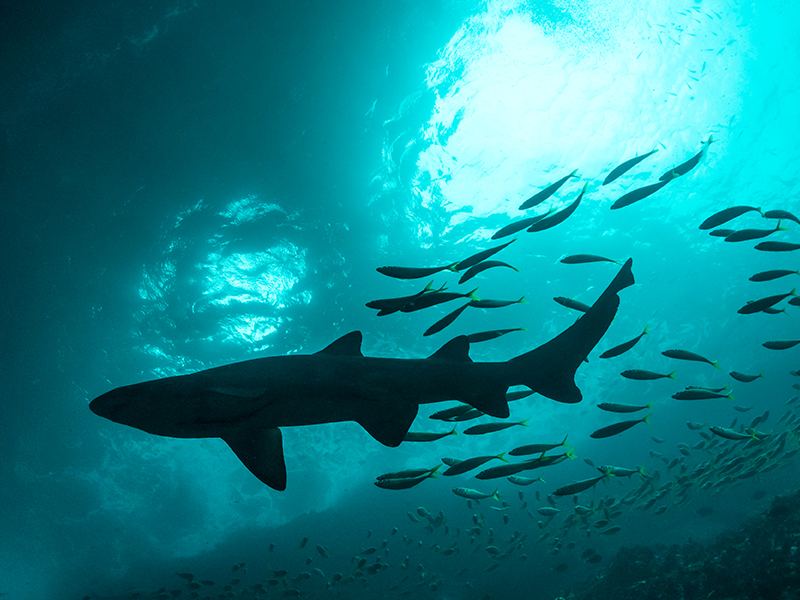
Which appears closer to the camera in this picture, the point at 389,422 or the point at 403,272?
the point at 389,422

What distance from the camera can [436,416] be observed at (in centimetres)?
605

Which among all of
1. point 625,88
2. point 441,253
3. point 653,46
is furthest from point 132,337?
point 653,46

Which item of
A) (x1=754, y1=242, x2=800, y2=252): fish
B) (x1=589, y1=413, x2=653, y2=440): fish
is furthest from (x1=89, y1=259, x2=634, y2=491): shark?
(x1=754, y1=242, x2=800, y2=252): fish

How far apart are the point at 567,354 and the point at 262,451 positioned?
2503 mm

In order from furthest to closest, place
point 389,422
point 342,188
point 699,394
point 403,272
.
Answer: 1. point 342,188
2. point 699,394
3. point 403,272
4. point 389,422

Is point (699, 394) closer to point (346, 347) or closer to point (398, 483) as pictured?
point (398, 483)

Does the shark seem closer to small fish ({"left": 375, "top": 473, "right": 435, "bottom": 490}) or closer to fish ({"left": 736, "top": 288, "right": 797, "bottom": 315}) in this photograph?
small fish ({"left": 375, "top": 473, "right": 435, "bottom": 490})

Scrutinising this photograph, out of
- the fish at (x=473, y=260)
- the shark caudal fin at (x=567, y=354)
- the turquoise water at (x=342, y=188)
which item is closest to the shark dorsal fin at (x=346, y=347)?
the shark caudal fin at (x=567, y=354)

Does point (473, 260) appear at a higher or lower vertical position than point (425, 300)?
higher

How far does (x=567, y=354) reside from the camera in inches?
120

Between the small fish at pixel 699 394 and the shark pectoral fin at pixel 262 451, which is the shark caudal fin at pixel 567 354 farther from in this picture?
the small fish at pixel 699 394

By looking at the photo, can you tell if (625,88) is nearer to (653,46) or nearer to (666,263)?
(653,46)

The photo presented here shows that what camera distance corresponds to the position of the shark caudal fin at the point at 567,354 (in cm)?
298

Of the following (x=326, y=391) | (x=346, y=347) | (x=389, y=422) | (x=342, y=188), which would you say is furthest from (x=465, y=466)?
(x=342, y=188)
